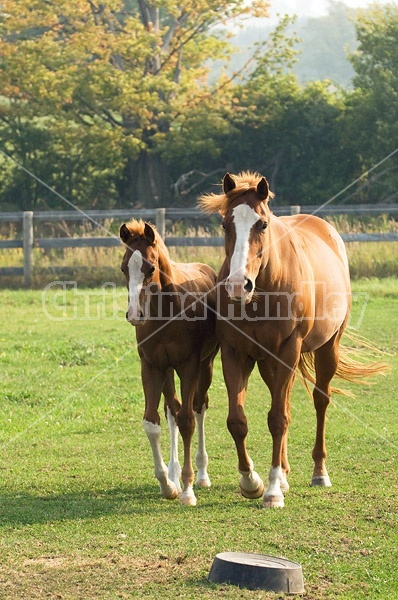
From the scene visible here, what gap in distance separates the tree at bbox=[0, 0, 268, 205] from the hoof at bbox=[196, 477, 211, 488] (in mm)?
21282

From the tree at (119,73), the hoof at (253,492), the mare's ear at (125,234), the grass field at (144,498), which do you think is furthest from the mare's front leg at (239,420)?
the tree at (119,73)

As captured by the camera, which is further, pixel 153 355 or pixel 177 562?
pixel 153 355

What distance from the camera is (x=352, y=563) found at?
18.5 feet

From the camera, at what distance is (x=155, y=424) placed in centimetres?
730

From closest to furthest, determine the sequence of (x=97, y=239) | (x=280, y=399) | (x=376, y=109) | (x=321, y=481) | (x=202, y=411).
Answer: (x=280, y=399) < (x=321, y=481) < (x=202, y=411) < (x=97, y=239) < (x=376, y=109)

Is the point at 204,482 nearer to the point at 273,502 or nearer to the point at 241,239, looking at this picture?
the point at 273,502

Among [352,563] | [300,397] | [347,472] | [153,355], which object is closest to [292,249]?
[153,355]

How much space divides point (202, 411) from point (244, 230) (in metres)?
2.06

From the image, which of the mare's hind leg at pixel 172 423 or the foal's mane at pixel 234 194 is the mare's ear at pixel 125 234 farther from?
the mare's hind leg at pixel 172 423

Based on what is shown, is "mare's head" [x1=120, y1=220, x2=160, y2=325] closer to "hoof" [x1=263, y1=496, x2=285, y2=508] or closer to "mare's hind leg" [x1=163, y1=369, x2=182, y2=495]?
"mare's hind leg" [x1=163, y1=369, x2=182, y2=495]

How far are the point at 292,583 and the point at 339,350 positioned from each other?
4.56 m

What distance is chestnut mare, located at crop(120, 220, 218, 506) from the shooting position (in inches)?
275

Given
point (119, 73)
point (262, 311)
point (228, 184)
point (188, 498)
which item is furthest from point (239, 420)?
point (119, 73)

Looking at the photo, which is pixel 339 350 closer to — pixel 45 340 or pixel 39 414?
pixel 39 414
